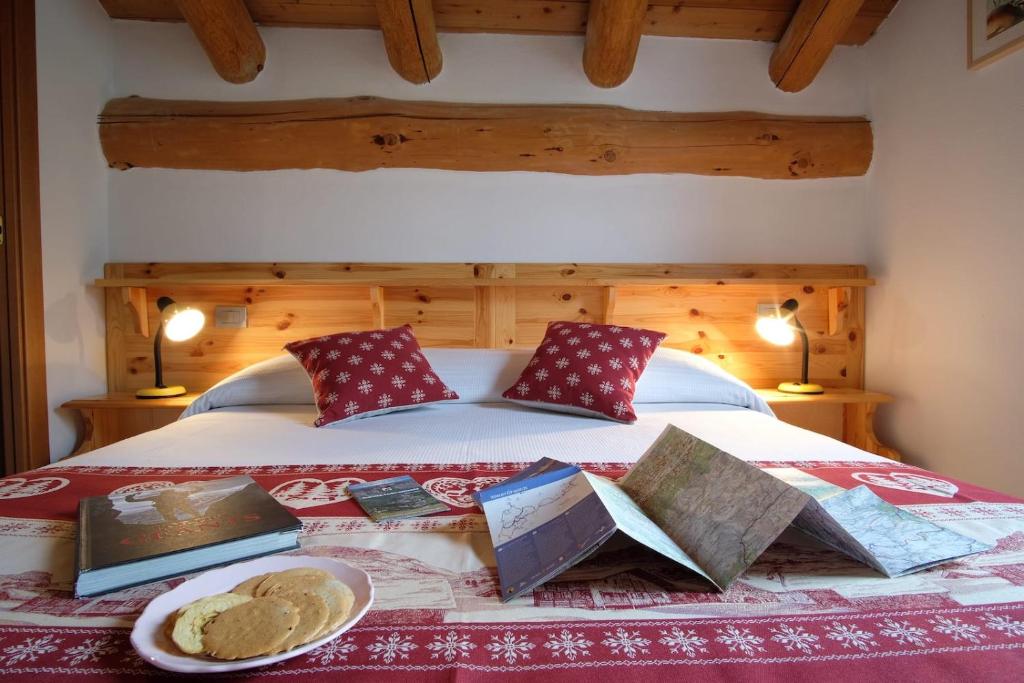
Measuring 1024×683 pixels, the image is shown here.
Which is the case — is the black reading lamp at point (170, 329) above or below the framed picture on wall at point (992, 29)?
below

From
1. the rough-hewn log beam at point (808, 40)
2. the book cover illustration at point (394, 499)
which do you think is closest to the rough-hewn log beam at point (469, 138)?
the rough-hewn log beam at point (808, 40)

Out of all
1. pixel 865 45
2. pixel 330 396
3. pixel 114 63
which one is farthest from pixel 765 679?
pixel 114 63

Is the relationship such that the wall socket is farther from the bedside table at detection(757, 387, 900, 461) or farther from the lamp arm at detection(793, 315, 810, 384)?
the lamp arm at detection(793, 315, 810, 384)

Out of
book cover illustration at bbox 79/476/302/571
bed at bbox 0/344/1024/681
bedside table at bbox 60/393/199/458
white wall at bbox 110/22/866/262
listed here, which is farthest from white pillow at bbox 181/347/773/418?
book cover illustration at bbox 79/476/302/571

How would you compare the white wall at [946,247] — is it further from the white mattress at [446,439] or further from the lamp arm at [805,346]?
the white mattress at [446,439]

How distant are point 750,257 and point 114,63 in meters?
2.79

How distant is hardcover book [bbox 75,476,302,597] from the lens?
66 centimetres

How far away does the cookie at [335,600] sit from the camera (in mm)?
559

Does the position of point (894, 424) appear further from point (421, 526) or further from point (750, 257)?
point (421, 526)

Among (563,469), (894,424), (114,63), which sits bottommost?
(894,424)

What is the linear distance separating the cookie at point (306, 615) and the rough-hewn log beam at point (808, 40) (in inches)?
99.8

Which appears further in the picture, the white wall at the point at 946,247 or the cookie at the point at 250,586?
the white wall at the point at 946,247

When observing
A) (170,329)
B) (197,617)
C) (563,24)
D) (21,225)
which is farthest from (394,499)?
(563,24)

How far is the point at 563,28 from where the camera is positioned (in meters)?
2.41
